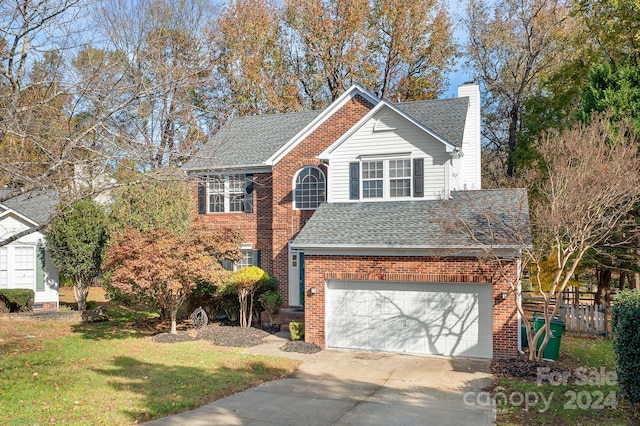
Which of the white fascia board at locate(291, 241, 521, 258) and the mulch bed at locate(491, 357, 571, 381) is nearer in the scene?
the mulch bed at locate(491, 357, 571, 381)

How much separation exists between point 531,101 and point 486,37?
20.8 feet

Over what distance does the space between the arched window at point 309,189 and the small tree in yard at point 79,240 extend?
25.9 ft

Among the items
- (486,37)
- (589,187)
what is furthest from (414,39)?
(589,187)

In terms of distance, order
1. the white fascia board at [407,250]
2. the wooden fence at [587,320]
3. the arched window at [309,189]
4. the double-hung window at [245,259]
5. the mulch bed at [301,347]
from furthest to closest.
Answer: the double-hung window at [245,259] → the arched window at [309,189] → the wooden fence at [587,320] → the mulch bed at [301,347] → the white fascia board at [407,250]

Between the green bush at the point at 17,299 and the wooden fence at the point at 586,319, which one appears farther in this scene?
the green bush at the point at 17,299

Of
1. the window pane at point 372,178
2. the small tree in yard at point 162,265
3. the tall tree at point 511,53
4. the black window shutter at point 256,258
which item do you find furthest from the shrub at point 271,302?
the tall tree at point 511,53

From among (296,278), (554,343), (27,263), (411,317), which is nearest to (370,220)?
(411,317)

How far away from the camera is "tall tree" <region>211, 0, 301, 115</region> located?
33.6 metres

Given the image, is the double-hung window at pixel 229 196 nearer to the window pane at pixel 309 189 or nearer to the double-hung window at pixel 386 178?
the window pane at pixel 309 189

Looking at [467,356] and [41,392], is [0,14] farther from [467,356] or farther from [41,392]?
[467,356]

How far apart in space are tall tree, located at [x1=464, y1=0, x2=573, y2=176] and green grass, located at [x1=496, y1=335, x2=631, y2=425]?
19751 millimetres

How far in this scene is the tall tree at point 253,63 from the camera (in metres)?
33.6

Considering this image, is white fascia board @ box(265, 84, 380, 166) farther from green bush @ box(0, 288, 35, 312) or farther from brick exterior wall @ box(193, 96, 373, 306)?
green bush @ box(0, 288, 35, 312)

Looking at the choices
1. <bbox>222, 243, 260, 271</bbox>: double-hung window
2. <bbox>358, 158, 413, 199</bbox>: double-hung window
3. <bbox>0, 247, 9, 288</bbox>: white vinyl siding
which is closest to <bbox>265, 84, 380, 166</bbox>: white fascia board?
<bbox>358, 158, 413, 199</bbox>: double-hung window
